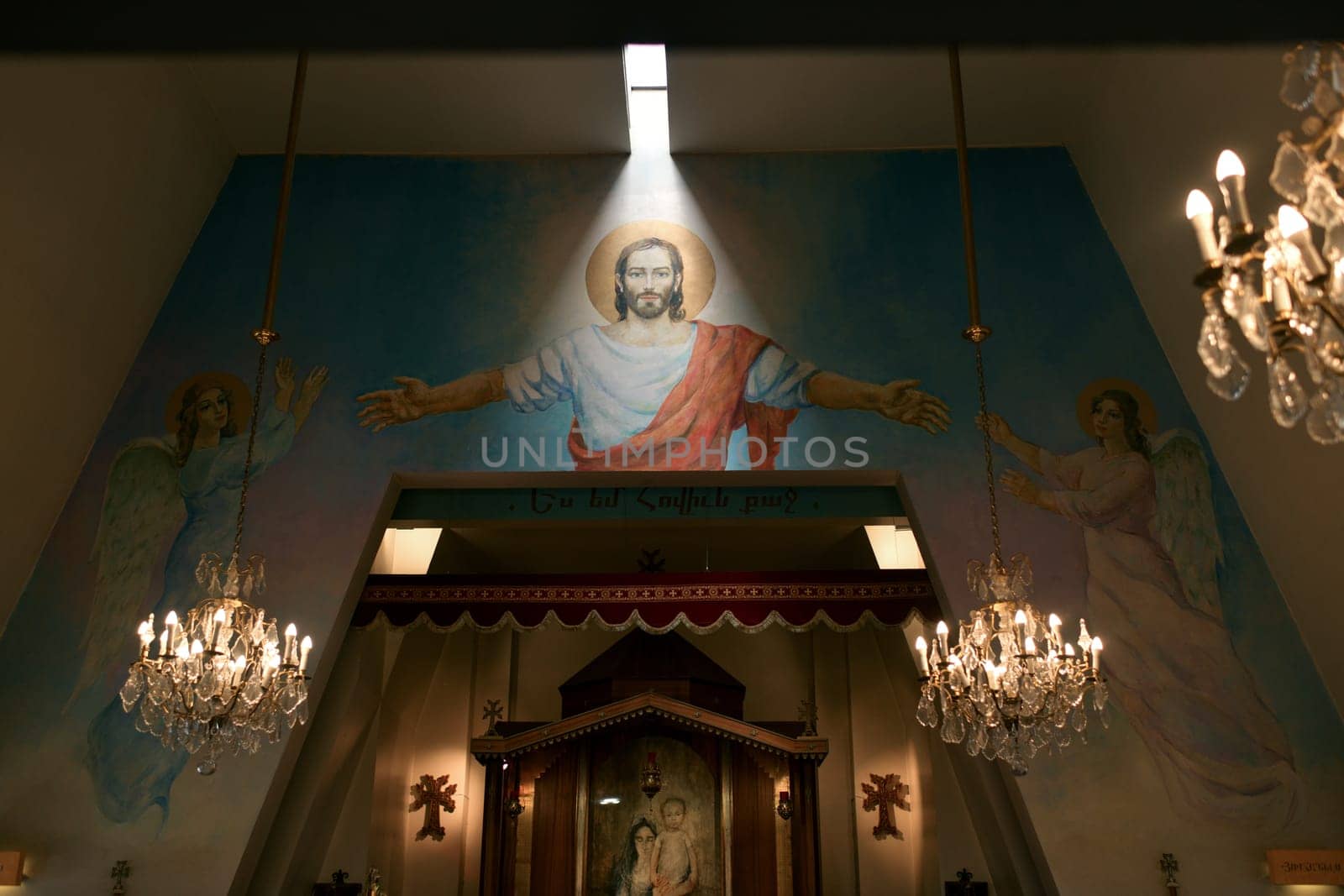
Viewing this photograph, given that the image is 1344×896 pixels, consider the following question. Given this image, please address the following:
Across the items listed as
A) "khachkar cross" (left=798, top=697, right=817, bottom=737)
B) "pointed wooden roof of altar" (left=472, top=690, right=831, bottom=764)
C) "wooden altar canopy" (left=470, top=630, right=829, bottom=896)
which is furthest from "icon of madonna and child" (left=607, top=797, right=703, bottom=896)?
"khachkar cross" (left=798, top=697, right=817, bottom=737)

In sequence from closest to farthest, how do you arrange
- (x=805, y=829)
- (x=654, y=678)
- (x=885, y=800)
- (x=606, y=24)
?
1. (x=606, y=24)
2. (x=805, y=829)
3. (x=654, y=678)
4. (x=885, y=800)

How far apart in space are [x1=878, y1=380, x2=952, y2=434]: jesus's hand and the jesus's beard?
1624 mm

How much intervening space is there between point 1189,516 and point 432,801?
7.73m

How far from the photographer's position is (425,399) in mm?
7934

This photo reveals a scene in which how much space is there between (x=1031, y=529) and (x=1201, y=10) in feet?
19.8

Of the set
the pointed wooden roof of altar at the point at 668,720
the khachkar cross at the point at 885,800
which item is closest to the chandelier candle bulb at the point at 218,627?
the pointed wooden roof of altar at the point at 668,720

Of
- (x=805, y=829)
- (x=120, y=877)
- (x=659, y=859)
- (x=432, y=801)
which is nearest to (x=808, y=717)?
(x=805, y=829)

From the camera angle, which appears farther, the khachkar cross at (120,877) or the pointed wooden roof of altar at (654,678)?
the pointed wooden roof of altar at (654,678)

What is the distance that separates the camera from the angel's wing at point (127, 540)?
24.1ft

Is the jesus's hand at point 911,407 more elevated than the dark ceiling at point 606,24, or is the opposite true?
the jesus's hand at point 911,407

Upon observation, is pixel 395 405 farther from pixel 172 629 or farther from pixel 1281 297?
pixel 1281 297

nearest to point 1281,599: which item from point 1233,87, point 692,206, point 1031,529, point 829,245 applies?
point 1031,529

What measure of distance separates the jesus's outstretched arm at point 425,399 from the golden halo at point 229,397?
0.81m

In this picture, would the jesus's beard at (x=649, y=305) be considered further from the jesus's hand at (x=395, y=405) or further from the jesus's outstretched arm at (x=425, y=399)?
the jesus's hand at (x=395, y=405)
